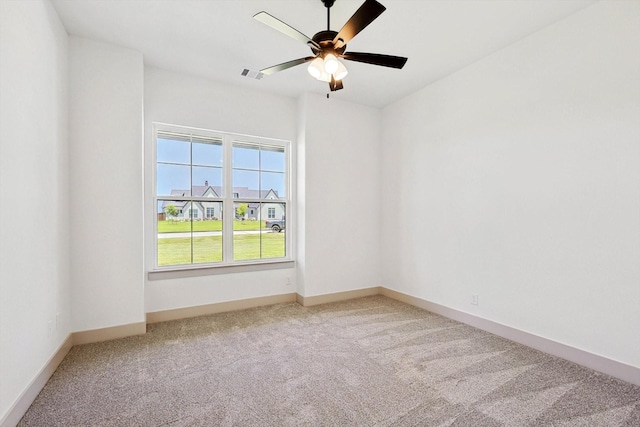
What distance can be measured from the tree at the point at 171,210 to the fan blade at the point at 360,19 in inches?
109

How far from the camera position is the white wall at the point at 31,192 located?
1.71 m

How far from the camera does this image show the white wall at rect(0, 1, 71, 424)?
67.5 inches

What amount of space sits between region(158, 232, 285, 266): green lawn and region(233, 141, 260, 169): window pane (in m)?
1.01

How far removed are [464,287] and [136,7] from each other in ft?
14.2

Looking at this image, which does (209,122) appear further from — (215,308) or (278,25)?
(215,308)

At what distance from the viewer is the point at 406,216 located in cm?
429

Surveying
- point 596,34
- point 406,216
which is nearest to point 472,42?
point 596,34

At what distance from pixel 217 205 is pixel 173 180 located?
623mm

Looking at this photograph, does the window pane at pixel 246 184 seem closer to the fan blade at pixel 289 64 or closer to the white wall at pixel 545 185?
the fan blade at pixel 289 64

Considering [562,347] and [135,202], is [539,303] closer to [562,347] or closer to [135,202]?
[562,347]

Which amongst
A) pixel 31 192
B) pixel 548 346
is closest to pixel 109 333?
pixel 31 192

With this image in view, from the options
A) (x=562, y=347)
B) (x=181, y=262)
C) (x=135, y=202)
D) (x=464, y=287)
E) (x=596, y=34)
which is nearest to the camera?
(x=596, y=34)

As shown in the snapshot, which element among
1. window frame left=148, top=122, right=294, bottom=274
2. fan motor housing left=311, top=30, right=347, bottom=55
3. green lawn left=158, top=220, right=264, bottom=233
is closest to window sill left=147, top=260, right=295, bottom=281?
window frame left=148, top=122, right=294, bottom=274

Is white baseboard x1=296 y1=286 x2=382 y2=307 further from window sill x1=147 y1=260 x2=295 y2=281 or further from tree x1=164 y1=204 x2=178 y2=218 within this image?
tree x1=164 y1=204 x2=178 y2=218
